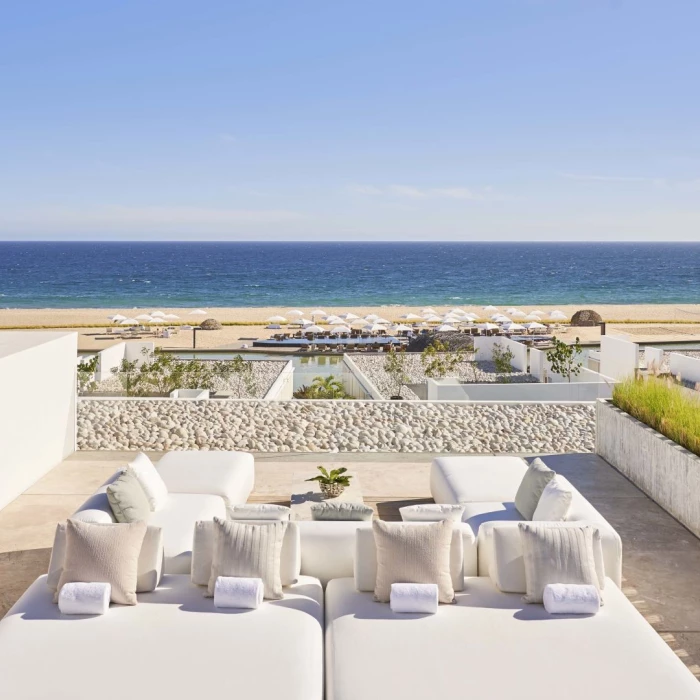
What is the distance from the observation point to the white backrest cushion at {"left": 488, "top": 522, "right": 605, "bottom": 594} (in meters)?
4.07

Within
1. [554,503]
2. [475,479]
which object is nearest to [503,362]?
[475,479]

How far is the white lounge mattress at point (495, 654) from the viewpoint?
3141mm

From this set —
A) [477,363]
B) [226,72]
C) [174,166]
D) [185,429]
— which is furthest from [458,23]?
[174,166]

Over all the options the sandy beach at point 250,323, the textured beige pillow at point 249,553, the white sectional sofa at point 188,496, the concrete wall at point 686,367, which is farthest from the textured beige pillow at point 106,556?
the sandy beach at point 250,323

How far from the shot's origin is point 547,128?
44.2 metres

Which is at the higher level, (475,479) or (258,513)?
(258,513)

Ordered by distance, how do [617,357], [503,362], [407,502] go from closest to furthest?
1. [407,502]
2. [617,357]
3. [503,362]

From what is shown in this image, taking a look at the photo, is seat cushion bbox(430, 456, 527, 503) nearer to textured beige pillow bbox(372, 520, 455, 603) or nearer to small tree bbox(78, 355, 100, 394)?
textured beige pillow bbox(372, 520, 455, 603)

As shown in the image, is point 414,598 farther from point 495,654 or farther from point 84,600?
point 84,600

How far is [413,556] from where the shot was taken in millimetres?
4000

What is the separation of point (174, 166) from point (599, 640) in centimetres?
6285

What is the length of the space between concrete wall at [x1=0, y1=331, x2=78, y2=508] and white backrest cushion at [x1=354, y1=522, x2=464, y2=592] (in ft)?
12.4

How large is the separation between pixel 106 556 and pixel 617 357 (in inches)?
468

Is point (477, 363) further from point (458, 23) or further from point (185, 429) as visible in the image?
point (185, 429)
